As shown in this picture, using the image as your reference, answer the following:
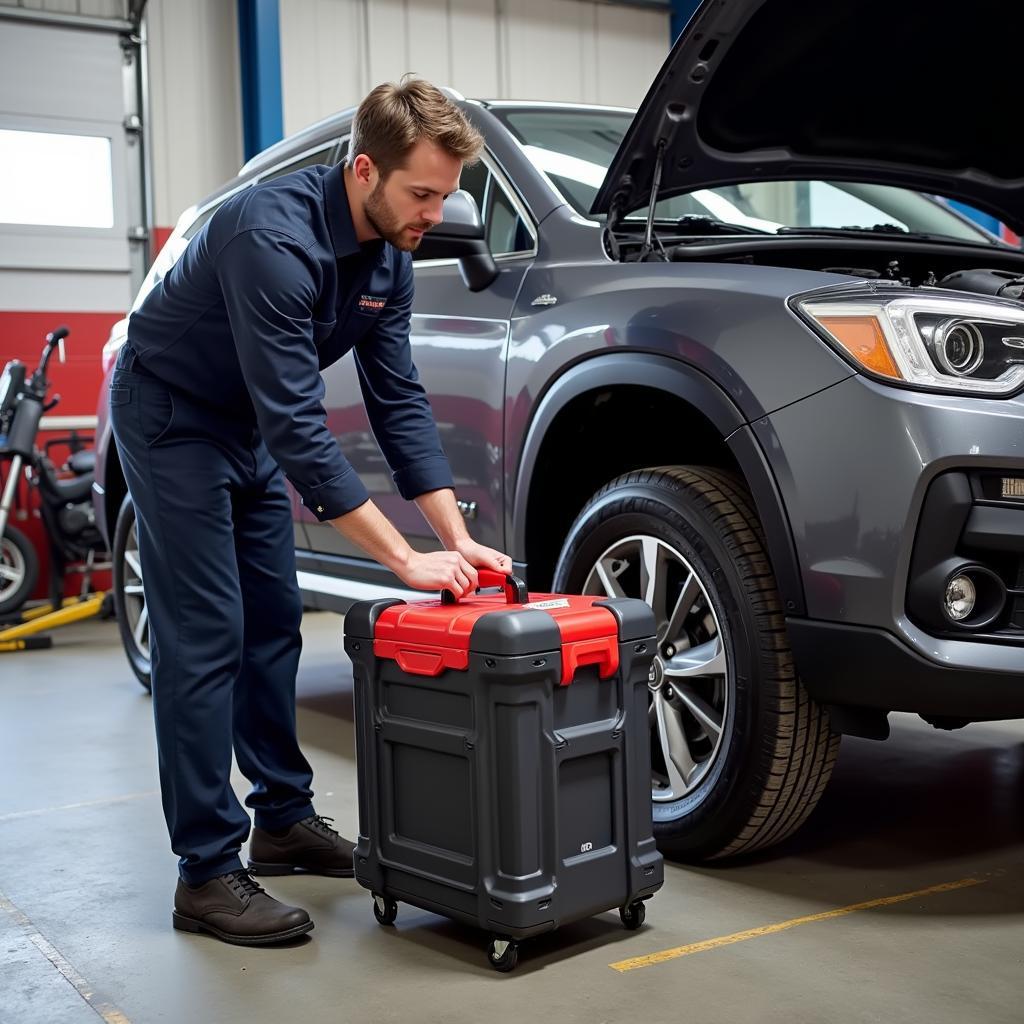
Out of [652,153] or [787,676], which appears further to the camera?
[652,153]

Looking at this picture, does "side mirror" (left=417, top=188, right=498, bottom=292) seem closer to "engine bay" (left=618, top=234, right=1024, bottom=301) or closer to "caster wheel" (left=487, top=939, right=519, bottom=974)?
"engine bay" (left=618, top=234, right=1024, bottom=301)

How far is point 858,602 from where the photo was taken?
2.40 metres

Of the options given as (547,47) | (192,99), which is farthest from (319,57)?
Result: (547,47)

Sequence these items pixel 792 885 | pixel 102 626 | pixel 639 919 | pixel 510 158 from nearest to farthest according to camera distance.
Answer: pixel 639 919, pixel 792 885, pixel 510 158, pixel 102 626

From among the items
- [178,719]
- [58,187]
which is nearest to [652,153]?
[178,719]

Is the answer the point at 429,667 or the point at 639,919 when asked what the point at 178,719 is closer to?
the point at 429,667

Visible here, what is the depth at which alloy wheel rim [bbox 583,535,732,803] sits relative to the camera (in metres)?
2.74

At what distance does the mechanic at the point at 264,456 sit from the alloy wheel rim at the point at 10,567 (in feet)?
15.4

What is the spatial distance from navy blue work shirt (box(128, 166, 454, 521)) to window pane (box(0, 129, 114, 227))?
610 cm

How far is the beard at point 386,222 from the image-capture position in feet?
7.77

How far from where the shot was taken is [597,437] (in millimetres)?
3207

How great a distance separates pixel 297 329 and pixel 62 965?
1201 millimetres

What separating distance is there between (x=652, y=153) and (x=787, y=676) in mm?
1235

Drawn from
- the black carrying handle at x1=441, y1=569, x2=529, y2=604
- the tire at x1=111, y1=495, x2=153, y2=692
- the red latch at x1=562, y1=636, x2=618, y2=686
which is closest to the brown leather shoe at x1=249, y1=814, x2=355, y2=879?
the black carrying handle at x1=441, y1=569, x2=529, y2=604
